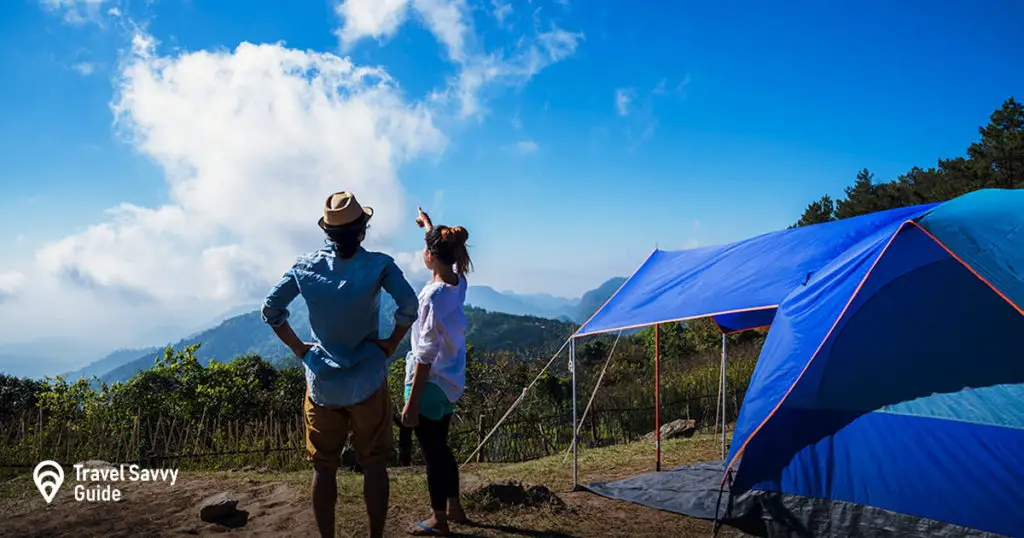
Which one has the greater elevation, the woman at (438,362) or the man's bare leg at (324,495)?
the woman at (438,362)

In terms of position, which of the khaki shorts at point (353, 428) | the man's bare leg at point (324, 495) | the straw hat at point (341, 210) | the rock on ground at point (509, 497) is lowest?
the rock on ground at point (509, 497)

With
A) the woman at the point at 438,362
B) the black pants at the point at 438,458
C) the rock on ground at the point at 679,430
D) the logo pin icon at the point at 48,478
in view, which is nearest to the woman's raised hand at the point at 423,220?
the woman at the point at 438,362

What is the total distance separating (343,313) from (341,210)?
0.44 m

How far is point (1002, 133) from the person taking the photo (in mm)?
20406

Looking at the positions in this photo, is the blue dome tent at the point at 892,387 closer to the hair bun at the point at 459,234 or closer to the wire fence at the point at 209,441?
the hair bun at the point at 459,234

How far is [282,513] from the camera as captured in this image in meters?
3.96

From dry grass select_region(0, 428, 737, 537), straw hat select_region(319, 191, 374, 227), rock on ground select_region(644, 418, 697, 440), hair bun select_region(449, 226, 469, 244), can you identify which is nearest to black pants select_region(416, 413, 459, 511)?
dry grass select_region(0, 428, 737, 537)

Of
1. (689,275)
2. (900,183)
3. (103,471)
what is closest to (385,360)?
(689,275)

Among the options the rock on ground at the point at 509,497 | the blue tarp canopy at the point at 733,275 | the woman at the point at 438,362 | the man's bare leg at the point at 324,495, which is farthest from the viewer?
the blue tarp canopy at the point at 733,275

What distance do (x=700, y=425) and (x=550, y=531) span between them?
6.25 m

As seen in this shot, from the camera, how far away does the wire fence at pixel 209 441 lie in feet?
20.7

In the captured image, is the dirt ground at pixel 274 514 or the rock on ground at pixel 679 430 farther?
the rock on ground at pixel 679 430

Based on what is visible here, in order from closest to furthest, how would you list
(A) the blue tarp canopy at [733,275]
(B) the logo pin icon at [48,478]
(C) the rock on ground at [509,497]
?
(C) the rock on ground at [509,497] → (A) the blue tarp canopy at [733,275] → (B) the logo pin icon at [48,478]

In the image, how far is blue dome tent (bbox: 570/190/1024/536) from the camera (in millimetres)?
3332
